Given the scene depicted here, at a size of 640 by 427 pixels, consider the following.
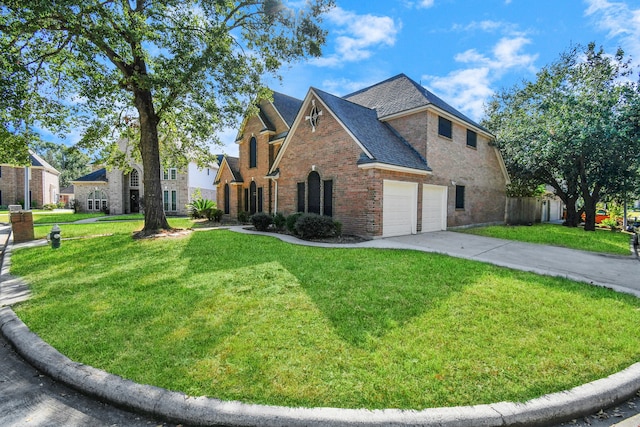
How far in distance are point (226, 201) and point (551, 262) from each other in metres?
20.9

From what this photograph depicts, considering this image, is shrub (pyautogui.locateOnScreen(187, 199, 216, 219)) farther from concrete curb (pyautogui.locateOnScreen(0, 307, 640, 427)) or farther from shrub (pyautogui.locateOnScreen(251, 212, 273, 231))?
concrete curb (pyautogui.locateOnScreen(0, 307, 640, 427))

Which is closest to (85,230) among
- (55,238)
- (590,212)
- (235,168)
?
(55,238)

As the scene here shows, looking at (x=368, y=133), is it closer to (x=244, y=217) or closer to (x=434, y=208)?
(x=434, y=208)

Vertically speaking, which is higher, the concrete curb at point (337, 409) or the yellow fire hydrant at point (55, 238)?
the yellow fire hydrant at point (55, 238)

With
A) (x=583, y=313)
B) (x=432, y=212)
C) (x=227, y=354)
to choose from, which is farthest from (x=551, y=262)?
(x=227, y=354)

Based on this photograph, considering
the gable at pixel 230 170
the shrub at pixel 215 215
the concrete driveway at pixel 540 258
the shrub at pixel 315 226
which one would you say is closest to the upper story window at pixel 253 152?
the gable at pixel 230 170

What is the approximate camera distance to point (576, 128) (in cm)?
1425

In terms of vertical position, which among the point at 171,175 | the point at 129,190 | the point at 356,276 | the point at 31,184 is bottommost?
the point at 356,276

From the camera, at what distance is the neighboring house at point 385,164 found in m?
11.6

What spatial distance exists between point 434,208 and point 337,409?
13212mm

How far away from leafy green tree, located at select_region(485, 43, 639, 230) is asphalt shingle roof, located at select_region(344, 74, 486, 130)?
15.1ft

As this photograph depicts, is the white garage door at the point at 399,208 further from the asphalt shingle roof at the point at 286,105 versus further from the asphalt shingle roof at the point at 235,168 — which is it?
the asphalt shingle roof at the point at 235,168

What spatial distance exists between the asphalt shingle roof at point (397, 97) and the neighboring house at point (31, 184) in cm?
3993

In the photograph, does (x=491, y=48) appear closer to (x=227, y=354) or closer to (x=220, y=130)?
(x=220, y=130)
